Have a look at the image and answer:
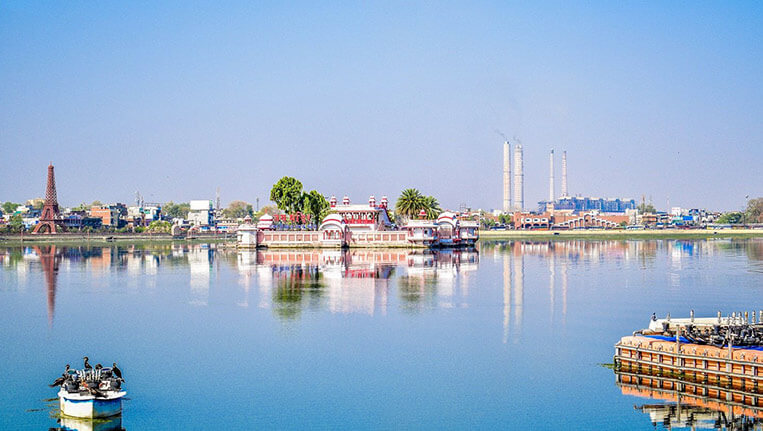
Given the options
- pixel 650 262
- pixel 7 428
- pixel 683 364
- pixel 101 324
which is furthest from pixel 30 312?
pixel 650 262

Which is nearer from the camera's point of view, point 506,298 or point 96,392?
point 96,392

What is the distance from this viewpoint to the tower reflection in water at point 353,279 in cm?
4609

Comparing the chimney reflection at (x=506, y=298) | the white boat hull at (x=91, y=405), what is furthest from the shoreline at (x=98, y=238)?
the white boat hull at (x=91, y=405)

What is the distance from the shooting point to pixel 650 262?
3155 inches

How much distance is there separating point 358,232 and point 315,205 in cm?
1690

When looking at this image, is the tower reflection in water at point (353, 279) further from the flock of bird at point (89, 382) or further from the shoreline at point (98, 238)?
the shoreline at point (98, 238)

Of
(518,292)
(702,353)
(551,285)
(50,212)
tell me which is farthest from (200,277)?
(50,212)

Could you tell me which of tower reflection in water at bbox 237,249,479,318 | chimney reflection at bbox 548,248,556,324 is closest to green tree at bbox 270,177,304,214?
tower reflection in water at bbox 237,249,479,318

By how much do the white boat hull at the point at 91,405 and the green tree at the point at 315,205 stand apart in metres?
98.1

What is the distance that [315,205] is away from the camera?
123 metres

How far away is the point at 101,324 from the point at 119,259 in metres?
53.5

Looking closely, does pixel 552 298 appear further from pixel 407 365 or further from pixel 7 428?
pixel 7 428

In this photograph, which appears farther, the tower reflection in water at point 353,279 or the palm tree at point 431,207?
the palm tree at point 431,207

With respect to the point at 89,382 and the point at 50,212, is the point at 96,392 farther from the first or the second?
the point at 50,212
